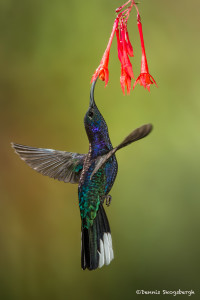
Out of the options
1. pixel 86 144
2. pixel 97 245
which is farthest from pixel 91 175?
pixel 86 144

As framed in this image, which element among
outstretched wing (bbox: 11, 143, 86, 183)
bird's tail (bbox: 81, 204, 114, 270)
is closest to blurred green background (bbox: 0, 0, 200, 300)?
outstretched wing (bbox: 11, 143, 86, 183)

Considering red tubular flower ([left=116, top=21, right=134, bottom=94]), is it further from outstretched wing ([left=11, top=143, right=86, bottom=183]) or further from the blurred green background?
the blurred green background

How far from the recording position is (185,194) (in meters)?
2.80

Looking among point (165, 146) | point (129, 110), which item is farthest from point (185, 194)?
point (129, 110)

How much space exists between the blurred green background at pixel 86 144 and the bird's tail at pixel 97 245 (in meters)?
1.50

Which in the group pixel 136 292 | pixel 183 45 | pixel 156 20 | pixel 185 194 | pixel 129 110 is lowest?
pixel 136 292

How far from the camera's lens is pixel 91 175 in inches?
46.3

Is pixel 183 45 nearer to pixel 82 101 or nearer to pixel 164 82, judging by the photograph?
pixel 164 82

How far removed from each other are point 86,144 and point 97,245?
5.35 ft

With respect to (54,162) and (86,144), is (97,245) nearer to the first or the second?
(54,162)

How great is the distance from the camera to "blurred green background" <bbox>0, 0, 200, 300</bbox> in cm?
280

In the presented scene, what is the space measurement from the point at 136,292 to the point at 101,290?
0.72 ft

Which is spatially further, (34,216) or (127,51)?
(34,216)

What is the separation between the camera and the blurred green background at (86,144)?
9.20 feet
